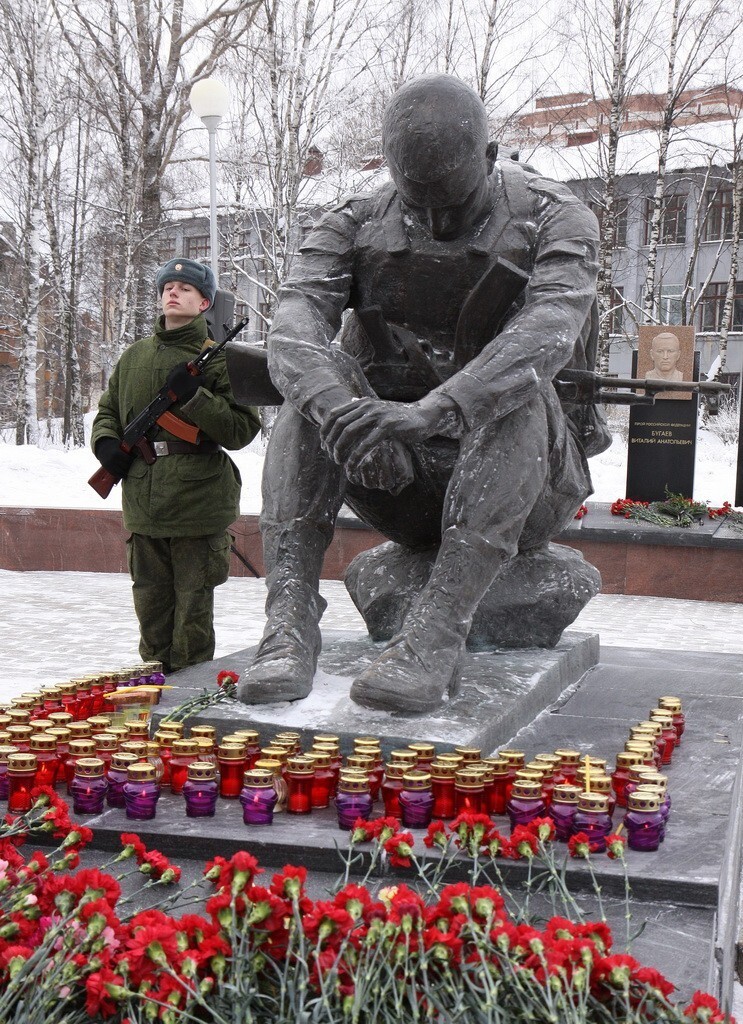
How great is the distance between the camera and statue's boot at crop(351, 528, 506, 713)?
2.77 meters

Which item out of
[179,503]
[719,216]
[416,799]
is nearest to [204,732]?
[416,799]

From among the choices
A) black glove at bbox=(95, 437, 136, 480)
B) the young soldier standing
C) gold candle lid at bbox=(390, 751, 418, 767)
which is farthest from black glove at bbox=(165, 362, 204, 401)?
gold candle lid at bbox=(390, 751, 418, 767)

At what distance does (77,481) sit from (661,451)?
6289 mm

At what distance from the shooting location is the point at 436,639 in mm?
2906

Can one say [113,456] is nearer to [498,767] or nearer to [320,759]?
[320,759]

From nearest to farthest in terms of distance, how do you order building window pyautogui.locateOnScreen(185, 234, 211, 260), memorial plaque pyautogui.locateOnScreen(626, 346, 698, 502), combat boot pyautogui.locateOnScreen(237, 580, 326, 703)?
combat boot pyautogui.locateOnScreen(237, 580, 326, 703)
memorial plaque pyautogui.locateOnScreen(626, 346, 698, 502)
building window pyautogui.locateOnScreen(185, 234, 211, 260)

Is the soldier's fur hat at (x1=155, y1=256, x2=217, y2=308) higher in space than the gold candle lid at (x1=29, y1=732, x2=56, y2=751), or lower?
higher

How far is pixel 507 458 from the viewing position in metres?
3.05

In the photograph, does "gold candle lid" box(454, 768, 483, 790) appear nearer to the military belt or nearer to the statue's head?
the statue's head

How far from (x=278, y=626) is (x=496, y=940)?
158 centimetres

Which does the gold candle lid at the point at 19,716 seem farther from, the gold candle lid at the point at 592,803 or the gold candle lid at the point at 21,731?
the gold candle lid at the point at 592,803

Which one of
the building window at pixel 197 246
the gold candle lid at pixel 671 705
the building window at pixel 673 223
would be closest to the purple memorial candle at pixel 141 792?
the gold candle lid at pixel 671 705

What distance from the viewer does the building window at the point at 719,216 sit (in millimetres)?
36062

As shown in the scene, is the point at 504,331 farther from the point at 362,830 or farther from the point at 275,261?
the point at 275,261
